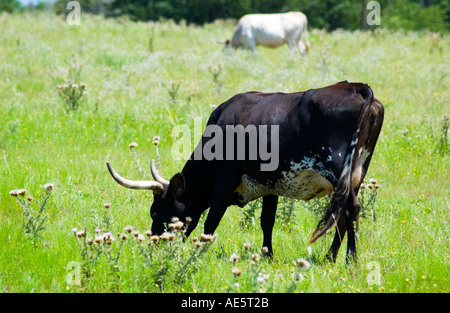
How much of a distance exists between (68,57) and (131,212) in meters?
8.90

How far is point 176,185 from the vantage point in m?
5.57

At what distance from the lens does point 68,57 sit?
564 inches

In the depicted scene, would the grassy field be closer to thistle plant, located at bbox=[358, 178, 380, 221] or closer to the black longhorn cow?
thistle plant, located at bbox=[358, 178, 380, 221]

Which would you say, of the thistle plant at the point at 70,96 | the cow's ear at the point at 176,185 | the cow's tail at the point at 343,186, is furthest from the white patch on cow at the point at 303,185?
the thistle plant at the point at 70,96

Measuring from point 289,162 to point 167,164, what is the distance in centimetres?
338

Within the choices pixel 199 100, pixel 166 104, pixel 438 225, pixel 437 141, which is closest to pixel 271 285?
pixel 438 225

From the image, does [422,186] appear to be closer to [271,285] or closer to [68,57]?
[271,285]

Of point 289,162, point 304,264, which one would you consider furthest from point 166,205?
point 304,264

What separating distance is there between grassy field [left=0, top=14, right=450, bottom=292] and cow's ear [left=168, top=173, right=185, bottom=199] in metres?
0.61

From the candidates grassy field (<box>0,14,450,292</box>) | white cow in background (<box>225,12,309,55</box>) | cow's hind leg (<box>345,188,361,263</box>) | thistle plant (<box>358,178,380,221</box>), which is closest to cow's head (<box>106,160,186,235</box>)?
grassy field (<box>0,14,450,292</box>)

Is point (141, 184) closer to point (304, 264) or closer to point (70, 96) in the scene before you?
point (304, 264)

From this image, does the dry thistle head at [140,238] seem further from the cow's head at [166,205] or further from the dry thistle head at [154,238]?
the cow's head at [166,205]

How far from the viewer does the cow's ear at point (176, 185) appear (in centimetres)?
550

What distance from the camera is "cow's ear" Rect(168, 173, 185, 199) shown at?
5.50 metres
